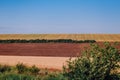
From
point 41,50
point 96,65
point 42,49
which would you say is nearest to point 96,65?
point 96,65

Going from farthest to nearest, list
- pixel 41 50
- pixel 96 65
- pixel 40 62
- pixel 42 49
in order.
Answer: pixel 42 49
pixel 41 50
pixel 40 62
pixel 96 65

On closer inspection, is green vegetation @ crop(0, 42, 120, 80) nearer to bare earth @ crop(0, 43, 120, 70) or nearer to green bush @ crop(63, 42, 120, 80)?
green bush @ crop(63, 42, 120, 80)

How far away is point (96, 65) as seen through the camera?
48.6ft

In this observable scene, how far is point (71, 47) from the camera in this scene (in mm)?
57781

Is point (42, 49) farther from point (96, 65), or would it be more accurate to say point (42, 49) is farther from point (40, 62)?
point (96, 65)

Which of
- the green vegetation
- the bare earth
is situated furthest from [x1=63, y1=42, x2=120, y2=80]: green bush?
the bare earth

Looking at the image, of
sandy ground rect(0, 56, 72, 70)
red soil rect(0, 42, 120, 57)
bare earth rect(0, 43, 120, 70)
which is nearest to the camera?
sandy ground rect(0, 56, 72, 70)

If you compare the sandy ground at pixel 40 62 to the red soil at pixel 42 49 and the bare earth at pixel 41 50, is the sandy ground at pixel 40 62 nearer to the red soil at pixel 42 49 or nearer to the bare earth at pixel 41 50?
the bare earth at pixel 41 50

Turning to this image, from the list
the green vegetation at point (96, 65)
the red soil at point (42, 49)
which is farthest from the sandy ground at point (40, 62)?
the green vegetation at point (96, 65)

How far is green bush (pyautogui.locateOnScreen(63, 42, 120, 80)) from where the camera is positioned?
579 inches

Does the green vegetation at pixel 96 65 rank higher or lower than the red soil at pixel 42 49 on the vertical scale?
higher

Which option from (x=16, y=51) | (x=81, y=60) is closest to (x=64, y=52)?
(x=16, y=51)

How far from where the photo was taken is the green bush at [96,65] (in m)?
14.7

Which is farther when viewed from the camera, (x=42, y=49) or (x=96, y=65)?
(x=42, y=49)
